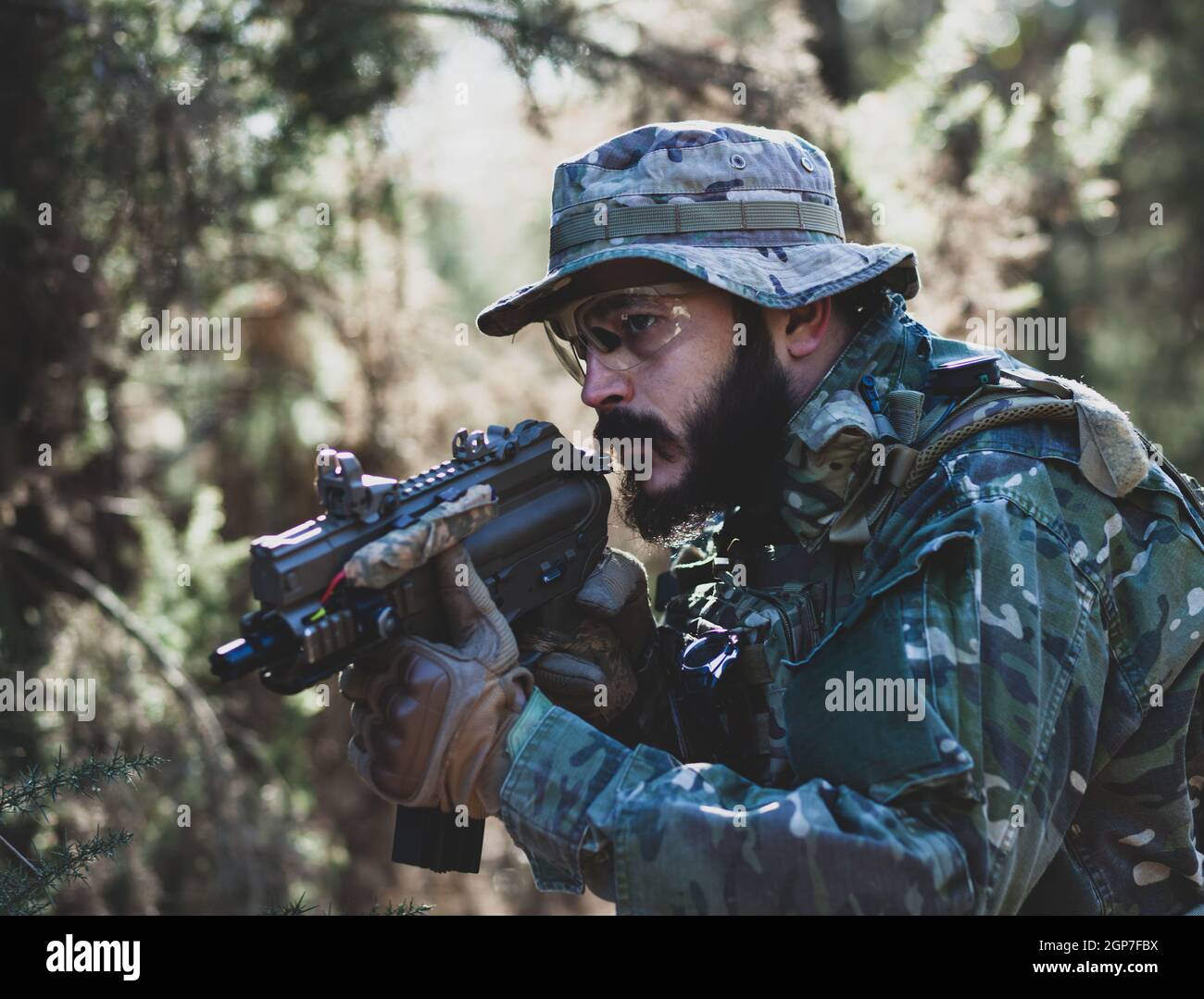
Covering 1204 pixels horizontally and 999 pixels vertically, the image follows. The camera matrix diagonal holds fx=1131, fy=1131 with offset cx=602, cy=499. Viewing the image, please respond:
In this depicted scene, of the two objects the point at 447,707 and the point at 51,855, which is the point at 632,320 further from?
the point at 51,855

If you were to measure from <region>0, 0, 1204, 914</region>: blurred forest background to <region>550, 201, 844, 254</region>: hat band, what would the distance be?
2.01 meters

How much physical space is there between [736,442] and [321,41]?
2864mm

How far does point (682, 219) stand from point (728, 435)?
56 centimetres

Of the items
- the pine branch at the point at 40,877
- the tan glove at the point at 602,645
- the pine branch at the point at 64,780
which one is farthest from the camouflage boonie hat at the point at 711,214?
the pine branch at the point at 40,877

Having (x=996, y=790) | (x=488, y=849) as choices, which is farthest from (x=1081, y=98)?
(x=488, y=849)

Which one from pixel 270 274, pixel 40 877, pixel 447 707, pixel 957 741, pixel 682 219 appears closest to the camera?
pixel 957 741

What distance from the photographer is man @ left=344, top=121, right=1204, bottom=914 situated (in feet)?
6.81

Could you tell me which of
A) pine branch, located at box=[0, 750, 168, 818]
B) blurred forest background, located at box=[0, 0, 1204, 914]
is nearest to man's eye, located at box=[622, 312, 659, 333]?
pine branch, located at box=[0, 750, 168, 818]

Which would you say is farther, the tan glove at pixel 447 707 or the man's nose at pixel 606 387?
the man's nose at pixel 606 387

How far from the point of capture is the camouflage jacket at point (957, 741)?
2023 mm

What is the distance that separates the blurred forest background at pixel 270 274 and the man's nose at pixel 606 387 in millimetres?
1840

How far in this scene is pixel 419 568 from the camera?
7.91 ft

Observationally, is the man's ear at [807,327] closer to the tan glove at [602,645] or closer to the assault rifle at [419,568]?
the assault rifle at [419,568]

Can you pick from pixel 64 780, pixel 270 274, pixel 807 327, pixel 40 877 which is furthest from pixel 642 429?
pixel 270 274
